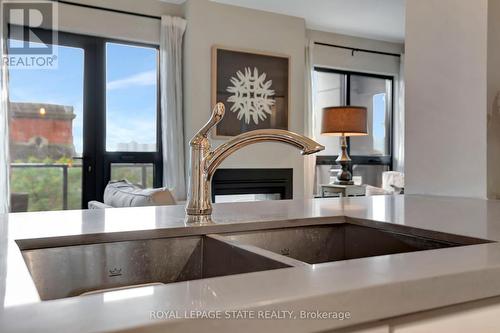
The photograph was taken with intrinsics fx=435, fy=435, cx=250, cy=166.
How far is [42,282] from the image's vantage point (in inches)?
30.2

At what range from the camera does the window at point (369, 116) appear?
5.41 m

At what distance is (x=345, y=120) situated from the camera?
4.17 m

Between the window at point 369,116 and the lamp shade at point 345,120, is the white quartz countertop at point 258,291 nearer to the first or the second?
the lamp shade at point 345,120

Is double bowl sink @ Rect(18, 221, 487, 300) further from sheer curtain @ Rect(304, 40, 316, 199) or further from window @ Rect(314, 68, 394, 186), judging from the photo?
window @ Rect(314, 68, 394, 186)

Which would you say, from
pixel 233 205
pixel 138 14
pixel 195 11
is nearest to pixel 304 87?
pixel 195 11

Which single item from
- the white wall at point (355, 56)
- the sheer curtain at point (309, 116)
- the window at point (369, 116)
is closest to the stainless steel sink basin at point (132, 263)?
the sheer curtain at point (309, 116)

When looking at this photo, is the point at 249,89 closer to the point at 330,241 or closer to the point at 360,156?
the point at 360,156

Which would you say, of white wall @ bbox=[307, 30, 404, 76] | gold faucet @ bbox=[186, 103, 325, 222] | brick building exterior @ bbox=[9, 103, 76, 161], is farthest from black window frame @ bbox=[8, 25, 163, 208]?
gold faucet @ bbox=[186, 103, 325, 222]

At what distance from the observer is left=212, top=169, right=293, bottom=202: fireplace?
4430 millimetres

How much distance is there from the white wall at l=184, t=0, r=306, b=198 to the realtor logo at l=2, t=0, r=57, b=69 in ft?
4.03

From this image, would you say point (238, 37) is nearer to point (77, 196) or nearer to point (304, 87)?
point (304, 87)

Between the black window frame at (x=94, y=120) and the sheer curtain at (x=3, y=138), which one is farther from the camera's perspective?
the black window frame at (x=94, y=120)

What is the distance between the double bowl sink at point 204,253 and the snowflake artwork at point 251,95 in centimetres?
354

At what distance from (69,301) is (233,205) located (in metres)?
0.90
